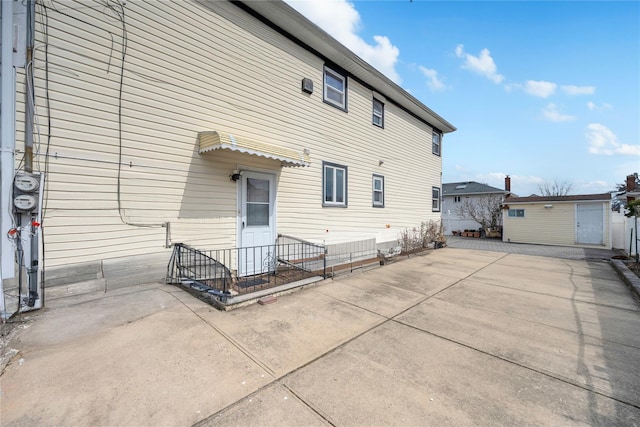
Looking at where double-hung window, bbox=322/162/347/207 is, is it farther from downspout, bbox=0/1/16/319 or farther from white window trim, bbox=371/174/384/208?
downspout, bbox=0/1/16/319

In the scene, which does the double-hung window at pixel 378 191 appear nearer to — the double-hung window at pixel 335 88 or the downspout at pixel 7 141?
the double-hung window at pixel 335 88

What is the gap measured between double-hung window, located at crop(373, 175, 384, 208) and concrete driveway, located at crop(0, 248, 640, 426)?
17.4 feet

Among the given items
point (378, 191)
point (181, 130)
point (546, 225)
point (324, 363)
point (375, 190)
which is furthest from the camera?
point (546, 225)

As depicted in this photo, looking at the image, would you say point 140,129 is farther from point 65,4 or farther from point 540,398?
point 540,398

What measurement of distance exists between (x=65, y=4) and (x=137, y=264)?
4.16 meters

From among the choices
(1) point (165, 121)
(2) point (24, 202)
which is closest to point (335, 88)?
(1) point (165, 121)

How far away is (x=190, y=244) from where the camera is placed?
508 cm

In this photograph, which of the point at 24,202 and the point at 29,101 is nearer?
the point at 24,202

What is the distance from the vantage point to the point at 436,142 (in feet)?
44.2

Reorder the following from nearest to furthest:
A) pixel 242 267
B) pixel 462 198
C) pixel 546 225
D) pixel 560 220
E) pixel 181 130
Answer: pixel 181 130 → pixel 242 267 → pixel 560 220 → pixel 546 225 → pixel 462 198

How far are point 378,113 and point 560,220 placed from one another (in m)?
13.6

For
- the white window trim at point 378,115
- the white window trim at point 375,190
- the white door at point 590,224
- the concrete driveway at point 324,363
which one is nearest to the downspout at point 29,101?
the concrete driveway at point 324,363

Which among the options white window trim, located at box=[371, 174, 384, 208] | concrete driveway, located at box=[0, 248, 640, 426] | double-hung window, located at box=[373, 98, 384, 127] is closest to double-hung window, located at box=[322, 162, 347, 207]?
white window trim, located at box=[371, 174, 384, 208]

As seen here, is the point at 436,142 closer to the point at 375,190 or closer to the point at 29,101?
the point at 375,190
